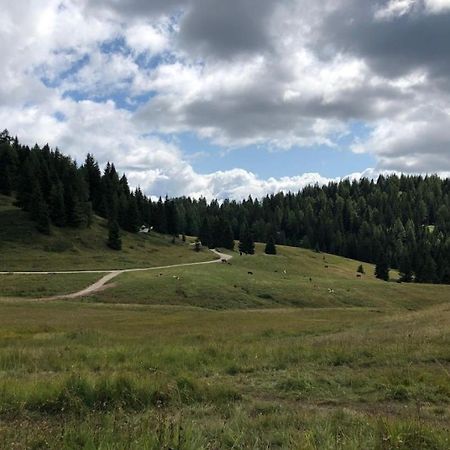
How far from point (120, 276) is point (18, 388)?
72.9 m

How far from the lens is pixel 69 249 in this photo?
110625 millimetres

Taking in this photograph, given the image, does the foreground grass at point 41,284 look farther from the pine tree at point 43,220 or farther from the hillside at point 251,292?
the pine tree at point 43,220

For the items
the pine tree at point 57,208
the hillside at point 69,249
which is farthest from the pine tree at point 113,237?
the pine tree at point 57,208

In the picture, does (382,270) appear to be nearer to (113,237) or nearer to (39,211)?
(113,237)

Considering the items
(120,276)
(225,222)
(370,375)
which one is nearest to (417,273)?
(225,222)

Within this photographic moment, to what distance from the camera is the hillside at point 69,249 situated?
321ft

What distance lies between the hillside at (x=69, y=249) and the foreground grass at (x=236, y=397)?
3286 inches

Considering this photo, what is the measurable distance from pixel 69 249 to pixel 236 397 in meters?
107

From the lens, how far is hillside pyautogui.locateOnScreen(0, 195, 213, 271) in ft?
321

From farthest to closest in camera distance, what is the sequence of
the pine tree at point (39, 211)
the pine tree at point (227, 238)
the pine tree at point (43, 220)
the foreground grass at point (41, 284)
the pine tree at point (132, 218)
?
the pine tree at point (227, 238) → the pine tree at point (132, 218) → the pine tree at point (39, 211) → the pine tree at point (43, 220) → the foreground grass at point (41, 284)

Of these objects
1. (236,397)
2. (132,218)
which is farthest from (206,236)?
(236,397)

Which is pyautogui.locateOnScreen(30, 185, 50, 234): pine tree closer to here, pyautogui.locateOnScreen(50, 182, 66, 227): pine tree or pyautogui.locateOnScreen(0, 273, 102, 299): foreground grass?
pyautogui.locateOnScreen(50, 182, 66, 227): pine tree

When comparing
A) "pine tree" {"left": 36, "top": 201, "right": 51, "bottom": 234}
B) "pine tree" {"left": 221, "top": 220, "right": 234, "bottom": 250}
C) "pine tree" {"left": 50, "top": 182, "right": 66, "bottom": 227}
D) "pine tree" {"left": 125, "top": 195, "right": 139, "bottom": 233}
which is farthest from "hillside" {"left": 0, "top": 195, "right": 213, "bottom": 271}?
"pine tree" {"left": 221, "top": 220, "right": 234, "bottom": 250}

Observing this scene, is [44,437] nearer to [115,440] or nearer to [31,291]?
[115,440]
